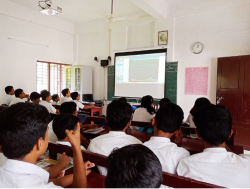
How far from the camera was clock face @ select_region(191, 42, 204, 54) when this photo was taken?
4527mm

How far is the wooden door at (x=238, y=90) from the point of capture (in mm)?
3857

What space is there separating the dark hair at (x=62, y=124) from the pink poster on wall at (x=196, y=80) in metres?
3.74

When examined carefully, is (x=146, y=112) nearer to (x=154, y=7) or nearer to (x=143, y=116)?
(x=143, y=116)

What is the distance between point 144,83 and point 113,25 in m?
2.19

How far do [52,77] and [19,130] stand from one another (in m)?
6.10

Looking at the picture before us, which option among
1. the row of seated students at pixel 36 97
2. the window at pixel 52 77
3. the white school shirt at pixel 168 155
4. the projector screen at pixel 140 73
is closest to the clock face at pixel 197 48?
the projector screen at pixel 140 73

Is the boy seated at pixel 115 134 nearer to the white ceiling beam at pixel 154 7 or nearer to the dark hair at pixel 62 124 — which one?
the dark hair at pixel 62 124

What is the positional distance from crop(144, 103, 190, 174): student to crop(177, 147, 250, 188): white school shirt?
11 centimetres

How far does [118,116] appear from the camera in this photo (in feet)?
5.03

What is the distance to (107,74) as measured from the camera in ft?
20.2

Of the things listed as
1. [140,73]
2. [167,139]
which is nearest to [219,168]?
[167,139]

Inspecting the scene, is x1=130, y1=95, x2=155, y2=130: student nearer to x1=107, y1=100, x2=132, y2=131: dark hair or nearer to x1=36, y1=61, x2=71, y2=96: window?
x1=107, y1=100, x2=132, y2=131: dark hair

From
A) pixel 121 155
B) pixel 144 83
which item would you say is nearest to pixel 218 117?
pixel 121 155

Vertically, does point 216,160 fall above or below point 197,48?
below
